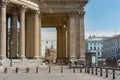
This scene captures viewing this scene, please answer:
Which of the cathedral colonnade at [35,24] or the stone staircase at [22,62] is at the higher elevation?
the cathedral colonnade at [35,24]

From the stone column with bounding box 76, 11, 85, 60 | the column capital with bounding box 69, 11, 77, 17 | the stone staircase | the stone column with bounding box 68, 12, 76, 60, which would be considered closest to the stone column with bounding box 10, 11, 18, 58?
the stone staircase

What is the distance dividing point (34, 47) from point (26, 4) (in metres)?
9.90

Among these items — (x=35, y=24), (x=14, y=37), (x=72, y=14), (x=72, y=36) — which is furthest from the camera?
(x=72, y=36)

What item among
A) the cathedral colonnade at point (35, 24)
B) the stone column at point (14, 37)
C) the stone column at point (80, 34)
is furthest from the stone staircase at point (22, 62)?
the stone column at point (80, 34)

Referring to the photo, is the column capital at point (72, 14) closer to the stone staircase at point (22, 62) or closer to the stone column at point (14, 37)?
the stone staircase at point (22, 62)

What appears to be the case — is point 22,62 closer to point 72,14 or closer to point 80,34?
Answer: point 80,34

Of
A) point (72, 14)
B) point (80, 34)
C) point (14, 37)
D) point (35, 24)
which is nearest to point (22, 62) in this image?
point (14, 37)

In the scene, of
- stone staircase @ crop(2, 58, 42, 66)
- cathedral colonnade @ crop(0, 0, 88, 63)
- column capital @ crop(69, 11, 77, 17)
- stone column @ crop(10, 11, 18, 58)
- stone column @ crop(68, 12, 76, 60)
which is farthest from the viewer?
stone column @ crop(68, 12, 76, 60)

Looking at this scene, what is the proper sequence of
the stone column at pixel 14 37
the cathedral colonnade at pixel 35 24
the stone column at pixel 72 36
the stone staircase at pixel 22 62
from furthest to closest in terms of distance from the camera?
the stone column at pixel 72 36, the stone column at pixel 14 37, the cathedral colonnade at pixel 35 24, the stone staircase at pixel 22 62

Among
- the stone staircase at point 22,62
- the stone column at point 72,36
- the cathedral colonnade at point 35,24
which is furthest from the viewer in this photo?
the stone column at point 72,36

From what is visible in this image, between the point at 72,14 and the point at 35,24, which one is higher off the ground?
the point at 72,14

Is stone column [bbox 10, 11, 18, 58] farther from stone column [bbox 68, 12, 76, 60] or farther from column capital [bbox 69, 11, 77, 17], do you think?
stone column [bbox 68, 12, 76, 60]

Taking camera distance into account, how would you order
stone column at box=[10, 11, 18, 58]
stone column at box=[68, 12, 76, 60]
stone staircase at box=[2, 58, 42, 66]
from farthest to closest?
stone column at box=[68, 12, 76, 60] < stone column at box=[10, 11, 18, 58] < stone staircase at box=[2, 58, 42, 66]

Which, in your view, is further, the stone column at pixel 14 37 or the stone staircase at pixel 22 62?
the stone column at pixel 14 37
